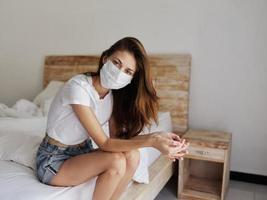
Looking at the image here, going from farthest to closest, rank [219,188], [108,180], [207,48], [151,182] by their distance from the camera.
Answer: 1. [207,48]
2. [219,188]
3. [151,182]
4. [108,180]

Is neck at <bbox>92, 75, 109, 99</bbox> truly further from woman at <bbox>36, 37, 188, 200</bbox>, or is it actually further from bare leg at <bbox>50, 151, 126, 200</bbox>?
bare leg at <bbox>50, 151, 126, 200</bbox>

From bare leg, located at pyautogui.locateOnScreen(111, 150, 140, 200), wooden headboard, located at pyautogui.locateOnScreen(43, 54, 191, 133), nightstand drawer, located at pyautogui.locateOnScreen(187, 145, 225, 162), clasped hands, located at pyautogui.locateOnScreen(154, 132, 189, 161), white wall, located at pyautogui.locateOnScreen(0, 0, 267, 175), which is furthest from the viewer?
wooden headboard, located at pyautogui.locateOnScreen(43, 54, 191, 133)

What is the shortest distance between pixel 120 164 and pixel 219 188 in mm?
1391

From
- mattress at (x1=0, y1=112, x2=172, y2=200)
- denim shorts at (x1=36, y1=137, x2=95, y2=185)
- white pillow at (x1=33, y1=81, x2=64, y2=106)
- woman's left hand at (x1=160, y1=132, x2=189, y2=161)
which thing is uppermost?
woman's left hand at (x1=160, y1=132, x2=189, y2=161)

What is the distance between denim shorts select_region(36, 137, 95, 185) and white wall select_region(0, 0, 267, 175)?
1550 mm

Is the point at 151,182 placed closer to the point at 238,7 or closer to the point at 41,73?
the point at 238,7

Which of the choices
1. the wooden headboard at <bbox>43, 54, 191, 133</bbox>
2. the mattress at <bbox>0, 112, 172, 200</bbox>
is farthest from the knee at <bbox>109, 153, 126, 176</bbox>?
the wooden headboard at <bbox>43, 54, 191, 133</bbox>

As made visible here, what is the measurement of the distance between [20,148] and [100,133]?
0.55 meters

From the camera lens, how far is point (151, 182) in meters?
1.81

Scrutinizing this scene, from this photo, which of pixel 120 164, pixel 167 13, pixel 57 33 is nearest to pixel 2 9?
pixel 57 33

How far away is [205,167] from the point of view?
2.60 metres

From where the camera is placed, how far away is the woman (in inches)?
51.1

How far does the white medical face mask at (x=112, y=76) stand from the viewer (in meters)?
1.38

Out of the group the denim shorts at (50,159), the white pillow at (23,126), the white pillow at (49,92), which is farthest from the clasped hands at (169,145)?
the white pillow at (49,92)
